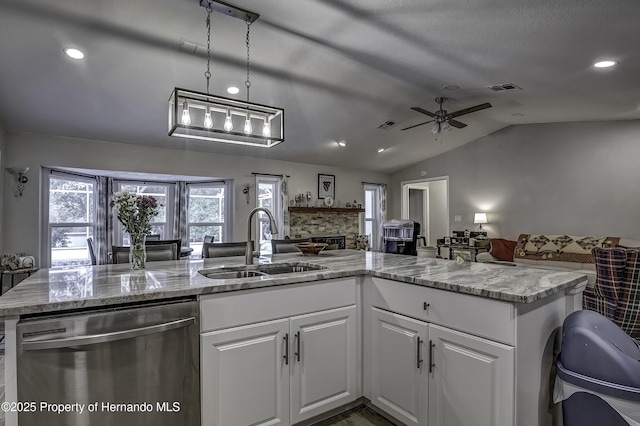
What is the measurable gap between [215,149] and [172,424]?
192 inches

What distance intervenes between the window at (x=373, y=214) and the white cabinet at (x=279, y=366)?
6.60 metres

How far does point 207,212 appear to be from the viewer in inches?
259

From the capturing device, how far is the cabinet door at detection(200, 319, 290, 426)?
1641 millimetres

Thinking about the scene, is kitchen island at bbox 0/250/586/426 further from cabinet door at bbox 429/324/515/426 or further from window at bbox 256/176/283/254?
window at bbox 256/176/283/254

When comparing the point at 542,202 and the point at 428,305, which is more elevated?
the point at 542,202

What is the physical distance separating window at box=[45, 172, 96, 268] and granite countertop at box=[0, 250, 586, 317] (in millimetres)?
3717

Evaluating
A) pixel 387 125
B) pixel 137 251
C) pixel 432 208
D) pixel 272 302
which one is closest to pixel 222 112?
pixel 137 251

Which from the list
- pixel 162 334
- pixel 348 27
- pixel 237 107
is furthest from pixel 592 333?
pixel 348 27

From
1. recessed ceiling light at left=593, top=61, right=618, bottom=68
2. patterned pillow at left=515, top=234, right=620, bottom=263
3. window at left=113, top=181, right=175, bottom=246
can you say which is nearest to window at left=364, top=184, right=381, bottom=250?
patterned pillow at left=515, top=234, right=620, bottom=263

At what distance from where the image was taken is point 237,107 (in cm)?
232

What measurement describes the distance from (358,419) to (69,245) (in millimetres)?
5373

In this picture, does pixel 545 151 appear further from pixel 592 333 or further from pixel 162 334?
pixel 162 334

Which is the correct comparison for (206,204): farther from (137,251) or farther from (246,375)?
(246,375)

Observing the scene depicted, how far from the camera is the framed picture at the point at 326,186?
24.5 feet
